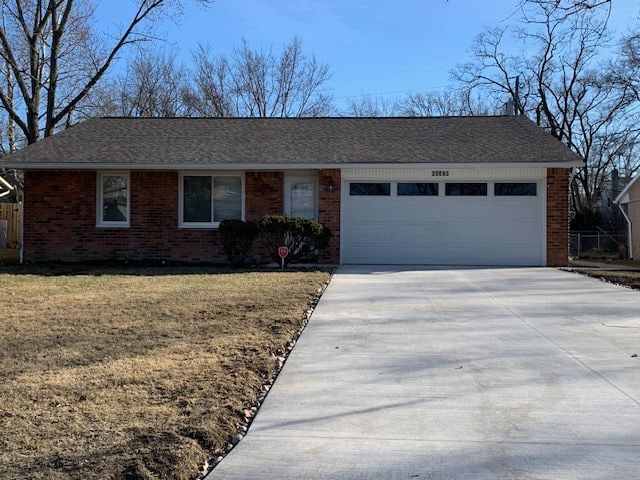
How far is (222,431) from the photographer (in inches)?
161

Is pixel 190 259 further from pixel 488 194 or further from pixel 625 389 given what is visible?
pixel 625 389

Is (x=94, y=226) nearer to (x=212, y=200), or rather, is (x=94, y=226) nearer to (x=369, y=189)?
(x=212, y=200)

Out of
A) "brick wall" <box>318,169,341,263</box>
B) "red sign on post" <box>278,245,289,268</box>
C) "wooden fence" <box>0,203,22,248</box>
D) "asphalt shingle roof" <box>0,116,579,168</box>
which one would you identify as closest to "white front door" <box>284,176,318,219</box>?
"brick wall" <box>318,169,341,263</box>

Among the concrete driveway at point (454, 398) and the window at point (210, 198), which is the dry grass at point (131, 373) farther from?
the window at point (210, 198)

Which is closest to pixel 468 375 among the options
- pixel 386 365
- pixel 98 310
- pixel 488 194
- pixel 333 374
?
pixel 386 365

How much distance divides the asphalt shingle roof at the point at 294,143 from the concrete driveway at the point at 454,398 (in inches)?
306

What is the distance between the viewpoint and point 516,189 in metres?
16.2

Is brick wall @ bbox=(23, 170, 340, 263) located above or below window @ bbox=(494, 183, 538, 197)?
below

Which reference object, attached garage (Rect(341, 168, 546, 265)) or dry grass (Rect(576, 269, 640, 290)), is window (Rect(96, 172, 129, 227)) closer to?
attached garage (Rect(341, 168, 546, 265))

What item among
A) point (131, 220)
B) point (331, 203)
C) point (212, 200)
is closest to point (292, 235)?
point (331, 203)

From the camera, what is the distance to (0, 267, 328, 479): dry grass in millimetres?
3652

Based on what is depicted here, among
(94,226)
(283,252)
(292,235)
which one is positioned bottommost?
(283,252)

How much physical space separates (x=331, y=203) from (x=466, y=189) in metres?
3.69

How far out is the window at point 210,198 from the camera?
16.8 m
